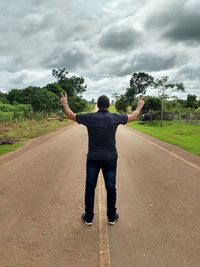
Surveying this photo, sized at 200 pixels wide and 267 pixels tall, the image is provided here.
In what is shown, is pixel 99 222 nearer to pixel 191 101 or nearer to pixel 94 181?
pixel 94 181

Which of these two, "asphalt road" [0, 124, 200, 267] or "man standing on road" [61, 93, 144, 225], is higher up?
"man standing on road" [61, 93, 144, 225]

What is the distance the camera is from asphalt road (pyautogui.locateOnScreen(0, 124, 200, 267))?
462 centimetres

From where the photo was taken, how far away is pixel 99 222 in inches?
238

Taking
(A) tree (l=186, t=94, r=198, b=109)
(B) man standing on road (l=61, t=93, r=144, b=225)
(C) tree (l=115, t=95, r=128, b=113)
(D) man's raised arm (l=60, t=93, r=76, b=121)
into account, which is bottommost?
(C) tree (l=115, t=95, r=128, b=113)

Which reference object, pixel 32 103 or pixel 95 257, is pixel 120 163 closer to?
pixel 95 257

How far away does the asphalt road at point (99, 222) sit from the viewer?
462 centimetres

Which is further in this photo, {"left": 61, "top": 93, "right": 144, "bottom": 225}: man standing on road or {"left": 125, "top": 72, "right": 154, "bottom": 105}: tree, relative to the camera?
{"left": 125, "top": 72, "right": 154, "bottom": 105}: tree

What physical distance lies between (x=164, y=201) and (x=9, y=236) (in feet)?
11.0

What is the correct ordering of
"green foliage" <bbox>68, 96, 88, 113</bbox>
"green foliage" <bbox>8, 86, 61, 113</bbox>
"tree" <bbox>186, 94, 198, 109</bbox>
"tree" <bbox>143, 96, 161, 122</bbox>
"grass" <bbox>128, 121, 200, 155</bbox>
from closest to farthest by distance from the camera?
"grass" <bbox>128, 121, 200, 155</bbox> → "tree" <bbox>143, 96, 161, 122</bbox> → "green foliage" <bbox>8, 86, 61, 113</bbox> → "tree" <bbox>186, 94, 198, 109</bbox> → "green foliage" <bbox>68, 96, 88, 113</bbox>

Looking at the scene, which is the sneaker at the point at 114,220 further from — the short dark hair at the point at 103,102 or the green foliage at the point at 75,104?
the green foliage at the point at 75,104

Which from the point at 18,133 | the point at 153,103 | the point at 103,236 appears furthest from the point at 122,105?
the point at 103,236

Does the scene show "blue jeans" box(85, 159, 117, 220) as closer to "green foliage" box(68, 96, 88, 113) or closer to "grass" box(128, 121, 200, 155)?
"grass" box(128, 121, 200, 155)

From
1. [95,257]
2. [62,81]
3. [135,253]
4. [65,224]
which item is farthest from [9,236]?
[62,81]

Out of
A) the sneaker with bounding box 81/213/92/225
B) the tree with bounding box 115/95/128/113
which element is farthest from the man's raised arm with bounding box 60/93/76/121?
the tree with bounding box 115/95/128/113
